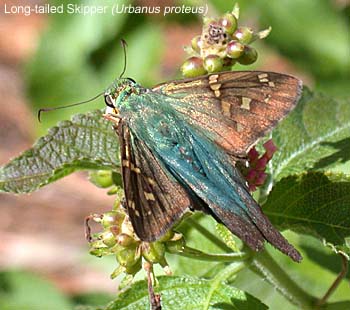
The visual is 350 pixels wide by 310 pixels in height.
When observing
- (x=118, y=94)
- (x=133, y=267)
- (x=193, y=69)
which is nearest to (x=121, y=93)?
(x=118, y=94)

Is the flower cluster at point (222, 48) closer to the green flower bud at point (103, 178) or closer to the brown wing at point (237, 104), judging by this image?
the brown wing at point (237, 104)

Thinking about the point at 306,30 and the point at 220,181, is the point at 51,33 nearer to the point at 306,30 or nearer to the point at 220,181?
the point at 306,30

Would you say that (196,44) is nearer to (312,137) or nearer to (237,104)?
(237,104)

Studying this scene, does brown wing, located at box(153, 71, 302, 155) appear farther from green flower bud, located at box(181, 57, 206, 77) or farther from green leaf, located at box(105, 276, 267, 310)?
green leaf, located at box(105, 276, 267, 310)

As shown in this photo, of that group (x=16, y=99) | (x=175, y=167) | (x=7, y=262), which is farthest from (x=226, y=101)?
(x=16, y=99)

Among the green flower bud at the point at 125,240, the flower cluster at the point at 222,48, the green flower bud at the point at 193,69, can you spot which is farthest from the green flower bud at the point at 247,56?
the green flower bud at the point at 125,240

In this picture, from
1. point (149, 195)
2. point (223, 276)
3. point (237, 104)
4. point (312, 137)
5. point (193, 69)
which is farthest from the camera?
point (312, 137)
